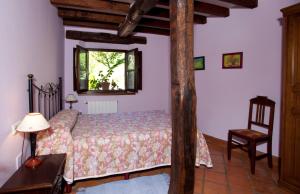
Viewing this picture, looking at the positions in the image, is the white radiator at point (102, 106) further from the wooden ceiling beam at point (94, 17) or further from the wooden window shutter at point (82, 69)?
the wooden ceiling beam at point (94, 17)

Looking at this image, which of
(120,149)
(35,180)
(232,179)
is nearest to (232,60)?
(232,179)

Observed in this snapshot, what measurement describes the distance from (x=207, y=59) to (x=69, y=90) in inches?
119

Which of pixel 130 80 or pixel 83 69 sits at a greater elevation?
pixel 83 69

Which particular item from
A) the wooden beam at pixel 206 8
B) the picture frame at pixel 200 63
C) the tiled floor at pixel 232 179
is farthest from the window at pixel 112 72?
the tiled floor at pixel 232 179

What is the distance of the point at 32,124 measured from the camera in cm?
166

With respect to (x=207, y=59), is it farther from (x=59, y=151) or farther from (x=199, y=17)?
(x=59, y=151)

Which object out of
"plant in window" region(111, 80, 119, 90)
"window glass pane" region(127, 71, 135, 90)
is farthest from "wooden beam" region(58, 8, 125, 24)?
"plant in window" region(111, 80, 119, 90)

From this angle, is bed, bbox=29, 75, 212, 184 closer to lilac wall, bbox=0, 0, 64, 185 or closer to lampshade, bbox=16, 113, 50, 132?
lilac wall, bbox=0, 0, 64, 185

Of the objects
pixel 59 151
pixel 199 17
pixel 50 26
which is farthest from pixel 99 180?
pixel 199 17

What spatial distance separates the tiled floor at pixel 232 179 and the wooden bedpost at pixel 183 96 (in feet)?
2.76

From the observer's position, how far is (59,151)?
221cm

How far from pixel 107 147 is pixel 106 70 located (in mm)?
3111

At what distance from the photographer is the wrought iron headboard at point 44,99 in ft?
6.88

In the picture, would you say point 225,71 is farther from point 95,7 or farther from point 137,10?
point 95,7
